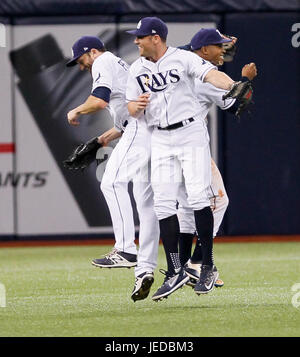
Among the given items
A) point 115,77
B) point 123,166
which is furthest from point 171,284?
point 115,77

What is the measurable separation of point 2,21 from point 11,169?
1857 mm

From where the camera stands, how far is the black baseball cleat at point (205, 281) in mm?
6898

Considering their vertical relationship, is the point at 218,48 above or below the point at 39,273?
above

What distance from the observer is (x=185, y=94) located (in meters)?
7.00

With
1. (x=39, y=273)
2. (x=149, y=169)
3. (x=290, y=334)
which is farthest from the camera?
(x=39, y=273)

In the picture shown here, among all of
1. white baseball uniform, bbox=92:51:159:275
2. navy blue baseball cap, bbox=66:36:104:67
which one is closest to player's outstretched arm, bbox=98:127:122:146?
white baseball uniform, bbox=92:51:159:275

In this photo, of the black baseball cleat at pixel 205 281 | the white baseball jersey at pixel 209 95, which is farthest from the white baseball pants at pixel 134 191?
the white baseball jersey at pixel 209 95

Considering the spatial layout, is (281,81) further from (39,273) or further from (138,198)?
(138,198)

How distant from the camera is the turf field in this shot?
5.96 meters

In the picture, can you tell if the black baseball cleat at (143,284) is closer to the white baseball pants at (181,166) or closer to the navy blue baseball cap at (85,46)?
the white baseball pants at (181,166)

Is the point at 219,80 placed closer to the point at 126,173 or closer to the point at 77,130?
the point at 126,173

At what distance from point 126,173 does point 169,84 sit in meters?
1.20

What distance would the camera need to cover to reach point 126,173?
7941 mm

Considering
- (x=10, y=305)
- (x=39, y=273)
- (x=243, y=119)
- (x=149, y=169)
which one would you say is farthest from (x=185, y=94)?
(x=243, y=119)
